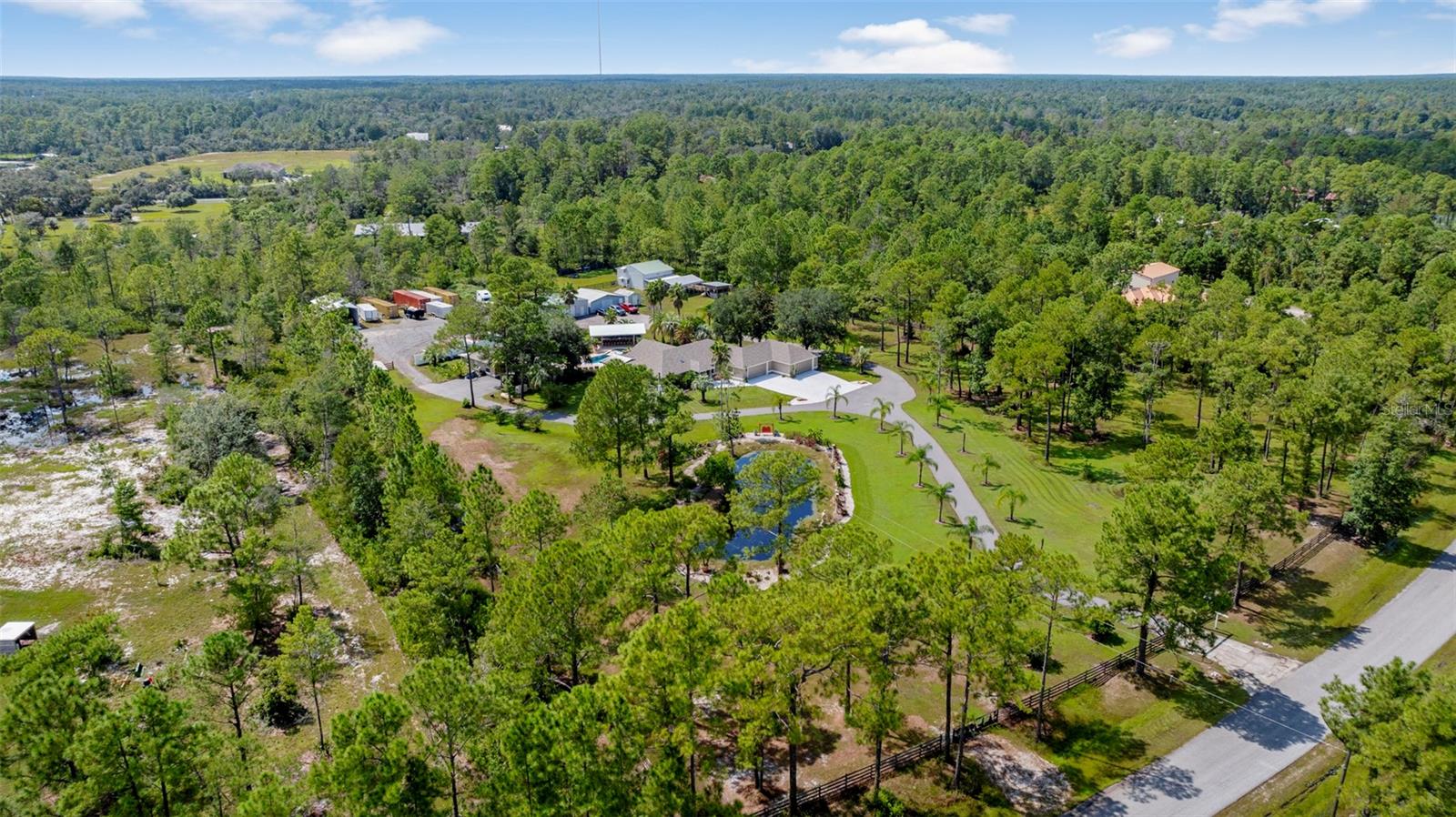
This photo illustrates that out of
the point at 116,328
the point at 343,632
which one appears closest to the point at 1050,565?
the point at 343,632

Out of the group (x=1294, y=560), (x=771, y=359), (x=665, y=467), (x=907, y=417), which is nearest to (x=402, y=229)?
(x=771, y=359)

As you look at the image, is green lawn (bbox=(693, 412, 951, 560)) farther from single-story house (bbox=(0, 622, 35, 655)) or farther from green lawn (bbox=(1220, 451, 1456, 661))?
single-story house (bbox=(0, 622, 35, 655))

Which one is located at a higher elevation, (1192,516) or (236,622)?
(1192,516)

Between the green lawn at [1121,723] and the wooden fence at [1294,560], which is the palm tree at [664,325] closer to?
the wooden fence at [1294,560]

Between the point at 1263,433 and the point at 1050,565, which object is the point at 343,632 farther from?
the point at 1263,433

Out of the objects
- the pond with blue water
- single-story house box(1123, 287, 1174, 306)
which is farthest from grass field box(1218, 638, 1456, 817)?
single-story house box(1123, 287, 1174, 306)

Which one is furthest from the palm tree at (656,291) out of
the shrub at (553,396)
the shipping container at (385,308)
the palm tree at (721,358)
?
the shipping container at (385,308)
